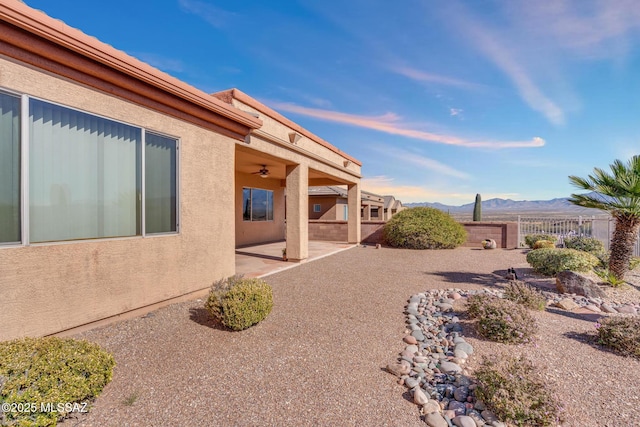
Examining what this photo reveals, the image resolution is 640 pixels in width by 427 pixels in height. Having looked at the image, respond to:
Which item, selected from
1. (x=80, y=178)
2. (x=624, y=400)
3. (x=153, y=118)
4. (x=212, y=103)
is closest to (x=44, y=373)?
(x=80, y=178)

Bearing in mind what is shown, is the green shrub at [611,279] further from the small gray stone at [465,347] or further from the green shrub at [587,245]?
the small gray stone at [465,347]

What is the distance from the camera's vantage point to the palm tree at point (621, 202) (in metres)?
7.12

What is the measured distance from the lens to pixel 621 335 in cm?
383

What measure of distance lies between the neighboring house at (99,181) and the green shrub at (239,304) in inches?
55.0

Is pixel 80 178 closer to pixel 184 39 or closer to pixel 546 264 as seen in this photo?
pixel 184 39

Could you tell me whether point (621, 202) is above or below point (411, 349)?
above

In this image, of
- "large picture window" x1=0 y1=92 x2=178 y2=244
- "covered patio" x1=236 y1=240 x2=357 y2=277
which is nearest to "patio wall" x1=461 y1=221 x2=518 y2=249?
"covered patio" x1=236 y1=240 x2=357 y2=277

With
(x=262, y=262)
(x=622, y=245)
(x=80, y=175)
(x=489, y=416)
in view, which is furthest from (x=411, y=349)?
(x=622, y=245)

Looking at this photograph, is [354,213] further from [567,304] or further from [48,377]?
[48,377]

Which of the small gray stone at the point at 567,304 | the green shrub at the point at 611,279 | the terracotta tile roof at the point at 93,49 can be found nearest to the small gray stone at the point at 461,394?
the small gray stone at the point at 567,304

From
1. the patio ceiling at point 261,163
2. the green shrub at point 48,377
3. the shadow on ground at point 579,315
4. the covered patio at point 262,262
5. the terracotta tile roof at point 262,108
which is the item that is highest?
the terracotta tile roof at point 262,108

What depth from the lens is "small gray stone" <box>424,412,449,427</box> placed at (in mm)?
2512

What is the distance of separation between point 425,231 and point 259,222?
8914 millimetres

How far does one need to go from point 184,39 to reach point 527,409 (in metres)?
12.8
